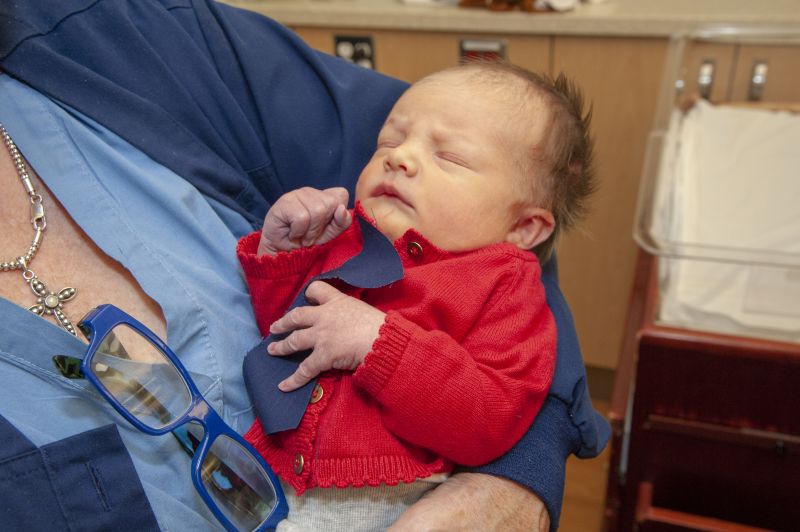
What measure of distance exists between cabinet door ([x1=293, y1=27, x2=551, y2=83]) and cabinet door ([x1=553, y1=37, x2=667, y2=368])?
2.6 inches

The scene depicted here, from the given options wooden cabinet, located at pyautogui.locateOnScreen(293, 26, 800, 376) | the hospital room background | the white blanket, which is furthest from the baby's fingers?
wooden cabinet, located at pyautogui.locateOnScreen(293, 26, 800, 376)

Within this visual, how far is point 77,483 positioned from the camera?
0.73 meters

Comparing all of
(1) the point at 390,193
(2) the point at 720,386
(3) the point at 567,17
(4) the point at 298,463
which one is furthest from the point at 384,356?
(3) the point at 567,17

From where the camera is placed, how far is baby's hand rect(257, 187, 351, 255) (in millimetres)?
931

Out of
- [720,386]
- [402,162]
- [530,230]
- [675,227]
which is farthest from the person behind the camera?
[675,227]

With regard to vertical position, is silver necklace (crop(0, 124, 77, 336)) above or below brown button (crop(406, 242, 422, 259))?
above

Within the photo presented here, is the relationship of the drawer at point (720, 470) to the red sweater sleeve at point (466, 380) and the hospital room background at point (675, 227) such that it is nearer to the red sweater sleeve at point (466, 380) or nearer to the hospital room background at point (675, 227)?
the hospital room background at point (675, 227)

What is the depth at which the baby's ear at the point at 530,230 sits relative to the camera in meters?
1.11

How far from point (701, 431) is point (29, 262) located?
1.30m

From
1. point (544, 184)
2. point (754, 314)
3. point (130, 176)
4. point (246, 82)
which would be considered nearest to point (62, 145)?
point (130, 176)

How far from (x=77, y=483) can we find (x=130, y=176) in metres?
0.37

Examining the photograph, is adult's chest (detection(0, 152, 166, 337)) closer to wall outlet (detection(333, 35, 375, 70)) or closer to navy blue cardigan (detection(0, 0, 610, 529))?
navy blue cardigan (detection(0, 0, 610, 529))

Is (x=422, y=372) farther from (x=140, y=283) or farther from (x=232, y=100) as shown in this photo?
(x=232, y=100)

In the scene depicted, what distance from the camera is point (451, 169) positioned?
1.04 meters
